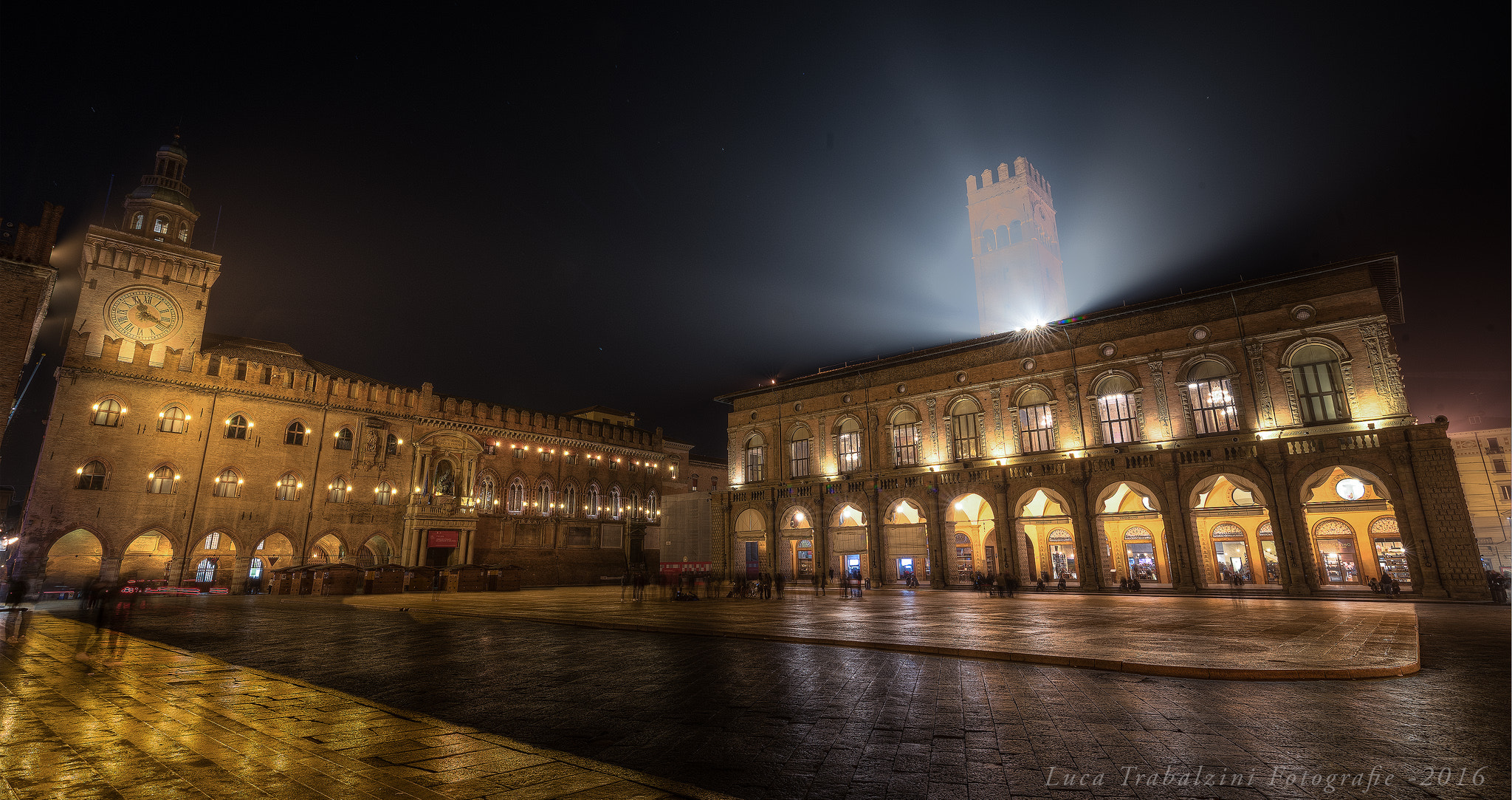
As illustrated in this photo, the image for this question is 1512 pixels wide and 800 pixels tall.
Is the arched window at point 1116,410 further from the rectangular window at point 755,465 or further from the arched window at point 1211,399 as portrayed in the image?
the rectangular window at point 755,465

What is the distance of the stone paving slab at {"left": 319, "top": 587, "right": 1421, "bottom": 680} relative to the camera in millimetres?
9086

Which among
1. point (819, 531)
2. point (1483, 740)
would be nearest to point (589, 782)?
point (1483, 740)

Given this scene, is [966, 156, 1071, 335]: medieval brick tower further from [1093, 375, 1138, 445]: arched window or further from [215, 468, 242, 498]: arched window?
[215, 468, 242, 498]: arched window

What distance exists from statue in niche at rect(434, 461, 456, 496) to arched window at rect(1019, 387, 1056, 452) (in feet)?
116

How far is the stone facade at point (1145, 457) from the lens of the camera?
2462 centimetres

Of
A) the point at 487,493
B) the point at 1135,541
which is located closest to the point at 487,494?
the point at 487,493

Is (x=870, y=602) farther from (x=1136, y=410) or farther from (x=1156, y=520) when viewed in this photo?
(x=1156, y=520)

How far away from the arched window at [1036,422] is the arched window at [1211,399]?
5777 mm

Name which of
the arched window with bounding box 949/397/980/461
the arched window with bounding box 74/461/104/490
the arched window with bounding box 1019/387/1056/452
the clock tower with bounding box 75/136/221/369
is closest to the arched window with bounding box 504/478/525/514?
the clock tower with bounding box 75/136/221/369

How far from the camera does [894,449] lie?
120ft

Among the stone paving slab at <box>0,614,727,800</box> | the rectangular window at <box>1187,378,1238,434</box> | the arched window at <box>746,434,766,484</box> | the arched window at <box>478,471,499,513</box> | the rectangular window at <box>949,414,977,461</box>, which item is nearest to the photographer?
the stone paving slab at <box>0,614,727,800</box>

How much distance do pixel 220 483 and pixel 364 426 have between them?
7.58m

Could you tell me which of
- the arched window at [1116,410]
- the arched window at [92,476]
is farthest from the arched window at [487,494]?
the arched window at [1116,410]

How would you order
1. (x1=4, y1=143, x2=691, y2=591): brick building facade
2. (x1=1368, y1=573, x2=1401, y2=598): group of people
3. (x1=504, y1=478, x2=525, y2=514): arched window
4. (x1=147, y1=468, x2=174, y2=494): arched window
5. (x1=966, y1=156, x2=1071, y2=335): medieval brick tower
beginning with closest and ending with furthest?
(x1=1368, y1=573, x2=1401, y2=598): group of people, (x1=4, y1=143, x2=691, y2=591): brick building facade, (x1=147, y1=468, x2=174, y2=494): arched window, (x1=504, y1=478, x2=525, y2=514): arched window, (x1=966, y1=156, x2=1071, y2=335): medieval brick tower
